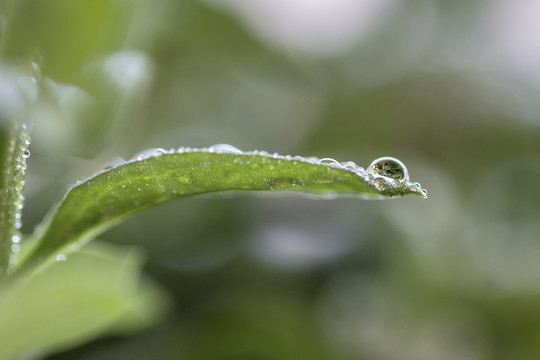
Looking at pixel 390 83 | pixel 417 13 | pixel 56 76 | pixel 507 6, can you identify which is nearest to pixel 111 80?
pixel 56 76

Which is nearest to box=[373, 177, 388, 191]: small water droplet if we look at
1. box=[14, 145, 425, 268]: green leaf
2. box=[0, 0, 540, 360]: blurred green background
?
box=[14, 145, 425, 268]: green leaf

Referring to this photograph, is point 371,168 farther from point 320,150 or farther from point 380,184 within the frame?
point 320,150

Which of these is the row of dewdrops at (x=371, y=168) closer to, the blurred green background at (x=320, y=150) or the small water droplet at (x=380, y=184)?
the small water droplet at (x=380, y=184)

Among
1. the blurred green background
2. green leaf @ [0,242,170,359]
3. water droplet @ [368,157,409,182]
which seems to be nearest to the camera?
water droplet @ [368,157,409,182]

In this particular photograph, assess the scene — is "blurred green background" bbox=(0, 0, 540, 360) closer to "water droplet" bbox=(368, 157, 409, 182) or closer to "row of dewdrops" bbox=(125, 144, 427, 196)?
"row of dewdrops" bbox=(125, 144, 427, 196)

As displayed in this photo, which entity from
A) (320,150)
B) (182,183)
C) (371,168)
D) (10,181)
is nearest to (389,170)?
(371,168)

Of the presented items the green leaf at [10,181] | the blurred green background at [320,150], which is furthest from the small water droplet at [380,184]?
the blurred green background at [320,150]
